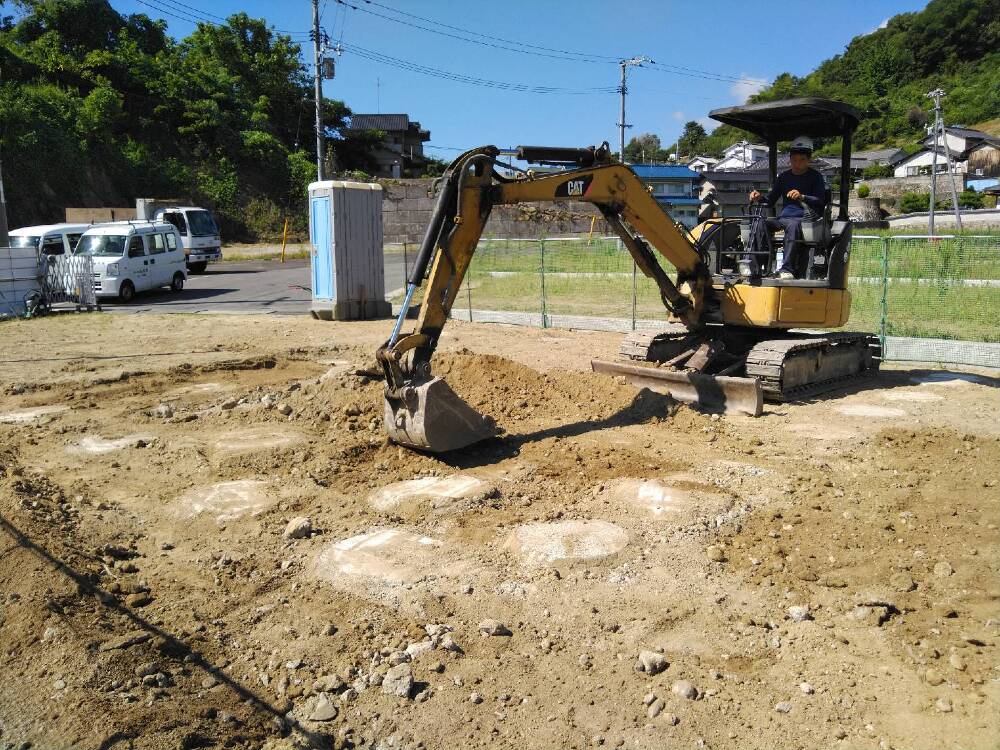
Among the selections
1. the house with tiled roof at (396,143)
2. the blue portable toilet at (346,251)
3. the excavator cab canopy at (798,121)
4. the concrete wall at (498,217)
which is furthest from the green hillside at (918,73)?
the excavator cab canopy at (798,121)

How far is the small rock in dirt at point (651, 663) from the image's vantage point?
13.4 feet

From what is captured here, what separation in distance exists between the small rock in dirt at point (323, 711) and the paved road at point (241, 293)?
15325 millimetres

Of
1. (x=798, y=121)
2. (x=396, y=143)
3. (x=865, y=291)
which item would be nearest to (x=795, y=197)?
(x=798, y=121)

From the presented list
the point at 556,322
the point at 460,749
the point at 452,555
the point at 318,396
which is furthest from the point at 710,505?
the point at 556,322

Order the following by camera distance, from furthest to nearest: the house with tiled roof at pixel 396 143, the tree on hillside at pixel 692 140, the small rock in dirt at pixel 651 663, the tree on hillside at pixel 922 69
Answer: the tree on hillside at pixel 692 140
the tree on hillside at pixel 922 69
the house with tiled roof at pixel 396 143
the small rock in dirt at pixel 651 663

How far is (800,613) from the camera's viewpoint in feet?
15.0

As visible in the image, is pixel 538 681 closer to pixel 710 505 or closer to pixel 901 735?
pixel 901 735

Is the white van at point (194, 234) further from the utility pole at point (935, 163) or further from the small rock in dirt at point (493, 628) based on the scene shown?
the utility pole at point (935, 163)

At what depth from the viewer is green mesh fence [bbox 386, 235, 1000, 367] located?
39.8 ft

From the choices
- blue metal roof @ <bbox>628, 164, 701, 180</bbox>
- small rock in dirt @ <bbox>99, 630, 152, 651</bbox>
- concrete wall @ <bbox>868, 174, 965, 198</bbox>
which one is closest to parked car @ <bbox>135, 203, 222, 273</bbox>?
small rock in dirt @ <bbox>99, 630, 152, 651</bbox>

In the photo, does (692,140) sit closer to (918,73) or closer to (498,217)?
(918,73)

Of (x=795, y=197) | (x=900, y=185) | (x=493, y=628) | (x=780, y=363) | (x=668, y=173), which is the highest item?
(x=668, y=173)

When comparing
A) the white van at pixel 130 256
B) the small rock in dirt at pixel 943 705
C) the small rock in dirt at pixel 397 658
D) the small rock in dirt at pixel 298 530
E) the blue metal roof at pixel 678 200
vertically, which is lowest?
the small rock in dirt at pixel 943 705

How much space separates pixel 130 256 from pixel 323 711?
67.4ft
